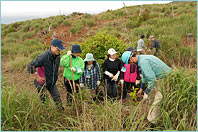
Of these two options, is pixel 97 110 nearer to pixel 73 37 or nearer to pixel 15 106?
pixel 15 106

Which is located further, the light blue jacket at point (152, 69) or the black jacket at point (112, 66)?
the black jacket at point (112, 66)

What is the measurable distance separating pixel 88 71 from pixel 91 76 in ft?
0.47

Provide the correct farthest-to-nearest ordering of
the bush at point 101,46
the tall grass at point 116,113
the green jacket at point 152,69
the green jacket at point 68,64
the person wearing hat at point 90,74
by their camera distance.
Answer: the bush at point 101,46
the person wearing hat at point 90,74
the green jacket at point 68,64
the green jacket at point 152,69
the tall grass at point 116,113

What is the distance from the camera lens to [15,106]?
7.03 feet

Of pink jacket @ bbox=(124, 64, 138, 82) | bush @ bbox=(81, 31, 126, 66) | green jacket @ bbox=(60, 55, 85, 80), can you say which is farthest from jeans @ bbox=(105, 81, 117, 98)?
green jacket @ bbox=(60, 55, 85, 80)

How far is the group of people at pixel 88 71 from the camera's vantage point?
2.45 meters

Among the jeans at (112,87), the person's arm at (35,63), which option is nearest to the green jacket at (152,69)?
the jeans at (112,87)

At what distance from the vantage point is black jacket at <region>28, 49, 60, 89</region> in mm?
2653

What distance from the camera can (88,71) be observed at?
3652 mm

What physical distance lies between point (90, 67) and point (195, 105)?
226 centimetres

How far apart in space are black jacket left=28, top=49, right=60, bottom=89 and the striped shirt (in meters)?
0.89

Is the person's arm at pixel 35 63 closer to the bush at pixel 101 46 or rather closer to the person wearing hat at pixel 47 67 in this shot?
the person wearing hat at pixel 47 67

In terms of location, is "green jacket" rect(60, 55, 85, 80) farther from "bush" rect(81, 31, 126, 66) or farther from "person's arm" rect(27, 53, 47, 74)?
"bush" rect(81, 31, 126, 66)

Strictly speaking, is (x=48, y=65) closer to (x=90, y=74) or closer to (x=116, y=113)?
(x=90, y=74)
